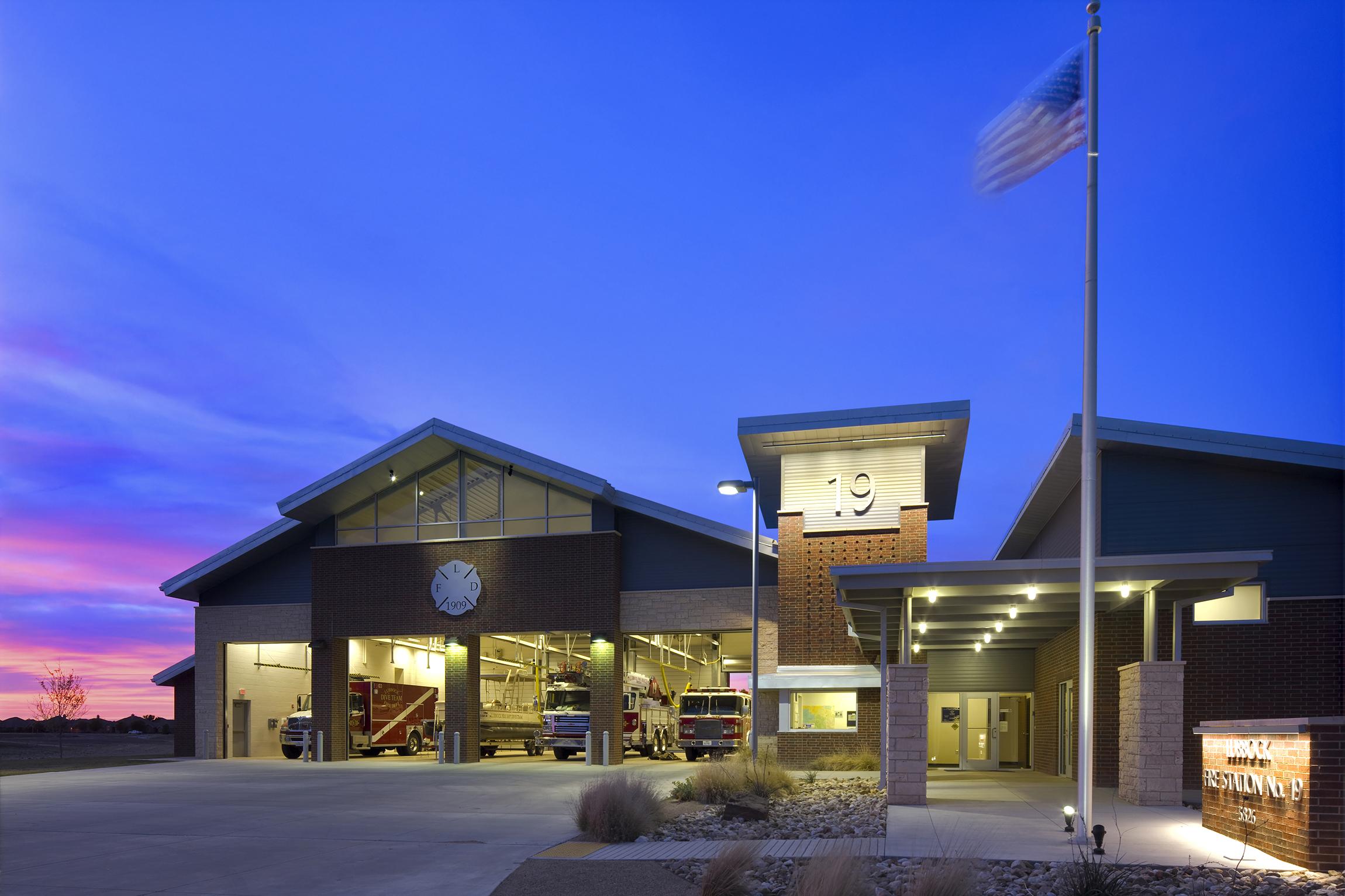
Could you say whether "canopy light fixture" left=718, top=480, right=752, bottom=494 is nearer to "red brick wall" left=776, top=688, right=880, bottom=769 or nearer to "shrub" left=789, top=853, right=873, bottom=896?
"red brick wall" left=776, top=688, right=880, bottom=769

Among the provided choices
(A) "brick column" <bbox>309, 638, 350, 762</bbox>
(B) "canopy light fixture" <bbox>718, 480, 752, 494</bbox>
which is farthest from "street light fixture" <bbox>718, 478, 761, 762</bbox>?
(A) "brick column" <bbox>309, 638, 350, 762</bbox>

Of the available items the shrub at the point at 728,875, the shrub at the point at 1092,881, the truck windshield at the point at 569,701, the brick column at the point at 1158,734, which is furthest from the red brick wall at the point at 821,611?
the shrub at the point at 728,875

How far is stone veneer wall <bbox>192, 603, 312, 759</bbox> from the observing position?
38219 mm

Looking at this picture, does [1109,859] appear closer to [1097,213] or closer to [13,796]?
[1097,213]

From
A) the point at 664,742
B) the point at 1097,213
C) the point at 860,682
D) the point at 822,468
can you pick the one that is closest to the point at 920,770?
the point at 1097,213

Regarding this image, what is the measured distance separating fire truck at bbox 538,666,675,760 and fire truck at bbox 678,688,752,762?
2.14 meters

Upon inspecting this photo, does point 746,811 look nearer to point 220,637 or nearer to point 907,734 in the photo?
point 907,734

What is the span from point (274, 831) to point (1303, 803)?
13513 millimetres

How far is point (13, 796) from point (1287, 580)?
2510 cm

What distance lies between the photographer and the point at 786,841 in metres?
13.7

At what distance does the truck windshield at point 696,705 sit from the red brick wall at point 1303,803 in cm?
2458

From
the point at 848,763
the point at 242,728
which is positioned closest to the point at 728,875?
the point at 848,763

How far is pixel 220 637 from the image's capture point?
39.0 metres

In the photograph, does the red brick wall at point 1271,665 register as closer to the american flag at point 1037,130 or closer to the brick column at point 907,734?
the brick column at point 907,734
